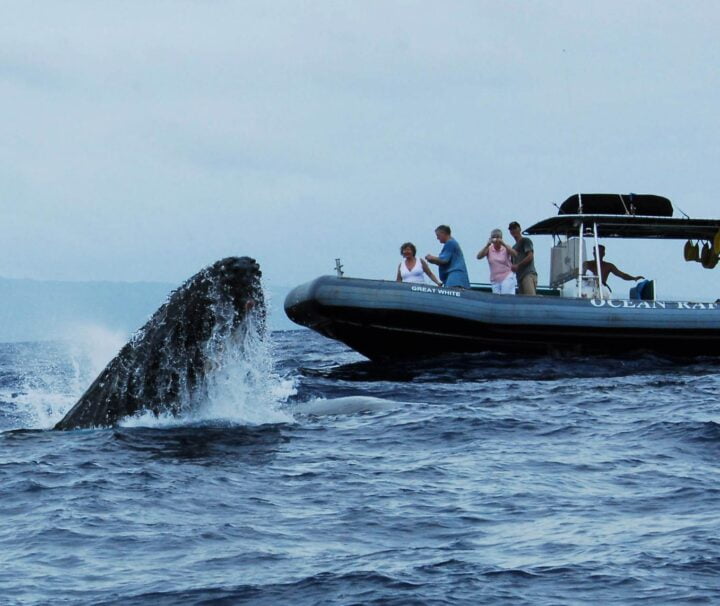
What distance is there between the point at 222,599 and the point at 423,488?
8.75 ft

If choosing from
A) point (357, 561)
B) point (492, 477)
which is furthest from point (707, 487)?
point (357, 561)

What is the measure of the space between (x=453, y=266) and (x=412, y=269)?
26.6 inches

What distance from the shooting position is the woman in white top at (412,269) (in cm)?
1953

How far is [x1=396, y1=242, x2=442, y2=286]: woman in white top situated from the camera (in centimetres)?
1953

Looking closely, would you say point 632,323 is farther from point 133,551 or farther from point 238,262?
point 133,551

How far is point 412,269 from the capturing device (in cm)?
1958

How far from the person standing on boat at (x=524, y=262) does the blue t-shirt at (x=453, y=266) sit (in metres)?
0.76

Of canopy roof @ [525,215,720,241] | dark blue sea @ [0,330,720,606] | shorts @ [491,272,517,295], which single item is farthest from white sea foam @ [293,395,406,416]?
canopy roof @ [525,215,720,241]

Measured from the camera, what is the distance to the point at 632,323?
1978 centimetres

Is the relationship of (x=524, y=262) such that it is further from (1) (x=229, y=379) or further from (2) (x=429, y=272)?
(1) (x=229, y=379)

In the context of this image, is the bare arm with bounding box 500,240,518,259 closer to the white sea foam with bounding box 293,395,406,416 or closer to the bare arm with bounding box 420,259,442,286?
the bare arm with bounding box 420,259,442,286

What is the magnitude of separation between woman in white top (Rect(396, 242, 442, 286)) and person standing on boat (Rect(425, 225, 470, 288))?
8.4 inches

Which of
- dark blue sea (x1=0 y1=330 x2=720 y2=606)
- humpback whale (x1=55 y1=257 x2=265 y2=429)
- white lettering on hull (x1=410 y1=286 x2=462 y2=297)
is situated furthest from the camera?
white lettering on hull (x1=410 y1=286 x2=462 y2=297)

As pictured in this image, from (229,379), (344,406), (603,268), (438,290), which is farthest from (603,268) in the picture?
(229,379)
